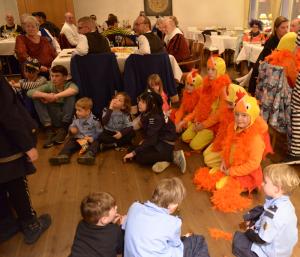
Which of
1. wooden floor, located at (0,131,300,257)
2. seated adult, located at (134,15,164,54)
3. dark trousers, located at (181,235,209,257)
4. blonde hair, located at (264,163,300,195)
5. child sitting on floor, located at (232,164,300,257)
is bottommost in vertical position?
wooden floor, located at (0,131,300,257)

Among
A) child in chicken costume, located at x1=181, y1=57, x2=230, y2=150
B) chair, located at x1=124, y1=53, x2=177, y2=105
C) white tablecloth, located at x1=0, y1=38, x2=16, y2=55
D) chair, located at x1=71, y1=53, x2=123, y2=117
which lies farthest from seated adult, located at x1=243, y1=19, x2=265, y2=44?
white tablecloth, located at x1=0, y1=38, x2=16, y2=55

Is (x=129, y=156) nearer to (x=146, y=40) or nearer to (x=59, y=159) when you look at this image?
(x=59, y=159)

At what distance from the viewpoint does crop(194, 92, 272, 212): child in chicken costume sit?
86.7 inches

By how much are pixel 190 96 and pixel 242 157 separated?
1.26 metres

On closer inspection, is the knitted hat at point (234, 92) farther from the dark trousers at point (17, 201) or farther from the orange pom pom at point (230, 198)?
the dark trousers at point (17, 201)

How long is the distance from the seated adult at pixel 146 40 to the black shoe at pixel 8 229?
230cm

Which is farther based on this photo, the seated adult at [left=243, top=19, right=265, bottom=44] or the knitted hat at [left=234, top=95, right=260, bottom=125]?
the seated adult at [left=243, top=19, right=265, bottom=44]

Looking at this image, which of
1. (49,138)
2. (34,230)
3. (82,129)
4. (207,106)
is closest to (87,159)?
(82,129)

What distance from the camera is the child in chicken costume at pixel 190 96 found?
10.8ft

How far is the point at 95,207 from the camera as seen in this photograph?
4.51 ft

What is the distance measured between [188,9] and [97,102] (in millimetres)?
6345

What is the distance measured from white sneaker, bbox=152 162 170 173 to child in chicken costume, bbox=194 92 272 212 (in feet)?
1.56

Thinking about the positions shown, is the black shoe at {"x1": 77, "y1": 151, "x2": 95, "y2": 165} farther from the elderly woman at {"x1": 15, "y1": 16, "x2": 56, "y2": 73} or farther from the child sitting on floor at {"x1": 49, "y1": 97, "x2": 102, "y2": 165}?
the elderly woman at {"x1": 15, "y1": 16, "x2": 56, "y2": 73}

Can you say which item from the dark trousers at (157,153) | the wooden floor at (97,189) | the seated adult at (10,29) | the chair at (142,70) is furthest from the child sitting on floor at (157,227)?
the seated adult at (10,29)
